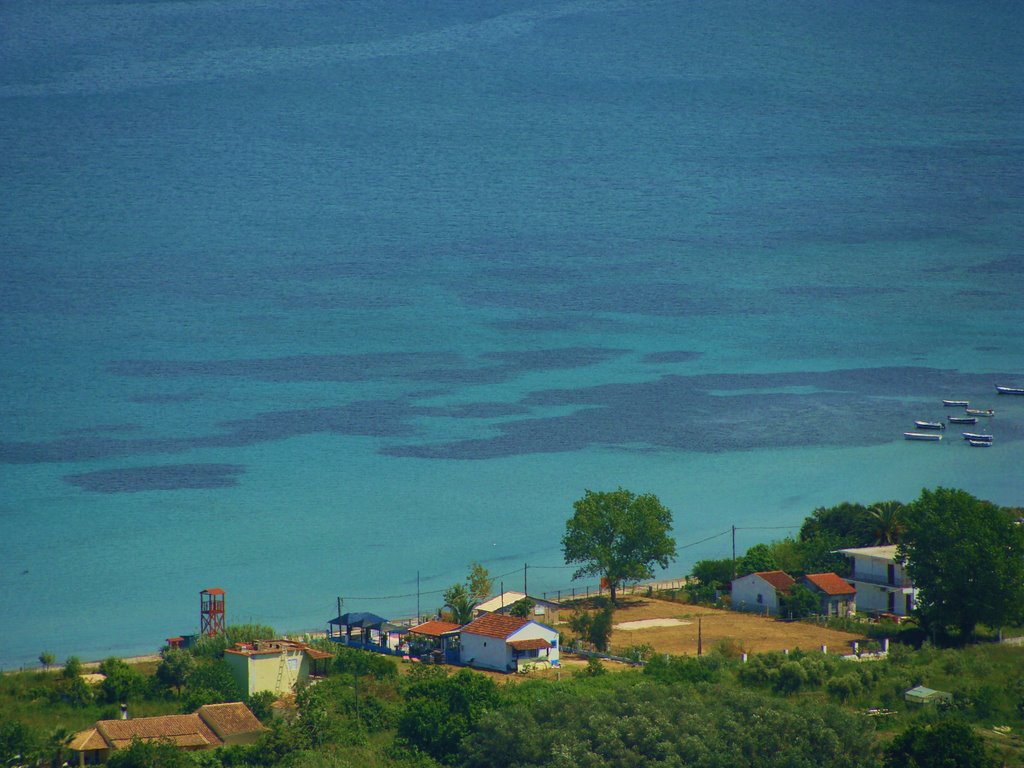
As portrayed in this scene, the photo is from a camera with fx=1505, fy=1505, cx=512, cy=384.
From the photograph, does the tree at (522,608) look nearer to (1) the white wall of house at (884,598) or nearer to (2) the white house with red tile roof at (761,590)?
(2) the white house with red tile roof at (761,590)

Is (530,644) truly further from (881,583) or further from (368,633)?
(881,583)

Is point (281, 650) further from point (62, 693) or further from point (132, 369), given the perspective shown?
point (132, 369)

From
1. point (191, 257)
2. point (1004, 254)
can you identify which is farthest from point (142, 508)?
point (1004, 254)

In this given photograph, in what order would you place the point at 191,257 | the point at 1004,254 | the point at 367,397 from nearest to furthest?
the point at 367,397 → the point at 191,257 → the point at 1004,254

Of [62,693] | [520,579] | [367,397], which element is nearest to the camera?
[62,693]

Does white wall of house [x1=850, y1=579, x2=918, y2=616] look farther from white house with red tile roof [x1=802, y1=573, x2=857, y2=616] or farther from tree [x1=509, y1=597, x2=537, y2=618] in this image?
tree [x1=509, y1=597, x2=537, y2=618]

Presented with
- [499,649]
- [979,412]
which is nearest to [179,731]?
[499,649]
